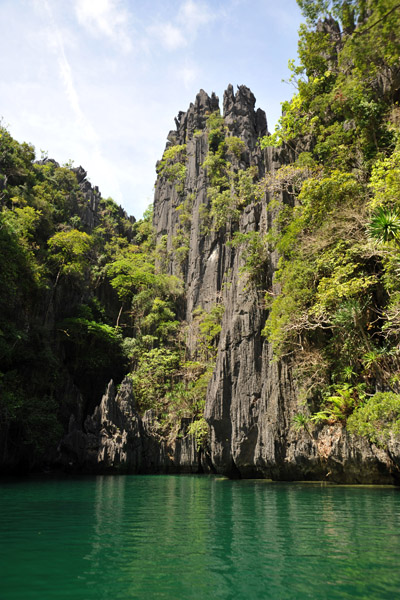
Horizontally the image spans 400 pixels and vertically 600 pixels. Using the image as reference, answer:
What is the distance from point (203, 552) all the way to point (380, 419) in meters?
8.66

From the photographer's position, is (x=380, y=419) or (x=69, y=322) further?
(x=69, y=322)

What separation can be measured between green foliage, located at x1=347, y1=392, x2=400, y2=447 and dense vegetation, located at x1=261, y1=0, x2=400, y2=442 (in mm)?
38

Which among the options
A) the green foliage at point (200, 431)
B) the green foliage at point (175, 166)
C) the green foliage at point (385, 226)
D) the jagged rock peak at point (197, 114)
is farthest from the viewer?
the jagged rock peak at point (197, 114)

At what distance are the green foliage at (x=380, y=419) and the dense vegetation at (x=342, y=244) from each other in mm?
38

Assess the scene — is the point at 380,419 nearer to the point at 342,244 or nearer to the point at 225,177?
the point at 342,244

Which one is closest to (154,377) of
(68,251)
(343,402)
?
(68,251)

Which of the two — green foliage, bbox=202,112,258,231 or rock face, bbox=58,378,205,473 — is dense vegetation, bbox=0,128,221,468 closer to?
rock face, bbox=58,378,205,473

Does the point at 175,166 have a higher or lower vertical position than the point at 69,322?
higher

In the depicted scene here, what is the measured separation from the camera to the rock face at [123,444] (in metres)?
26.8

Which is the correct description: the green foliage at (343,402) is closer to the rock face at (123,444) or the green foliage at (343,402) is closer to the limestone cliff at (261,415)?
the limestone cliff at (261,415)

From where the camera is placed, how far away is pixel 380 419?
12.4m

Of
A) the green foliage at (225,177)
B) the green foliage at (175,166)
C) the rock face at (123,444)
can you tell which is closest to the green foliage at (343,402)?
the rock face at (123,444)

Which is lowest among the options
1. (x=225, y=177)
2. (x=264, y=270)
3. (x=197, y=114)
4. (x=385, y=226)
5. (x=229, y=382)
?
(x=229, y=382)

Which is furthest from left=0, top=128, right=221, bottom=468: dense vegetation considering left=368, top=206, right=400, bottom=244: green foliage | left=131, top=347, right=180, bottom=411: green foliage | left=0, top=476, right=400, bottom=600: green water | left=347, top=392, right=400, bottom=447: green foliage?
left=368, top=206, right=400, bottom=244: green foliage
